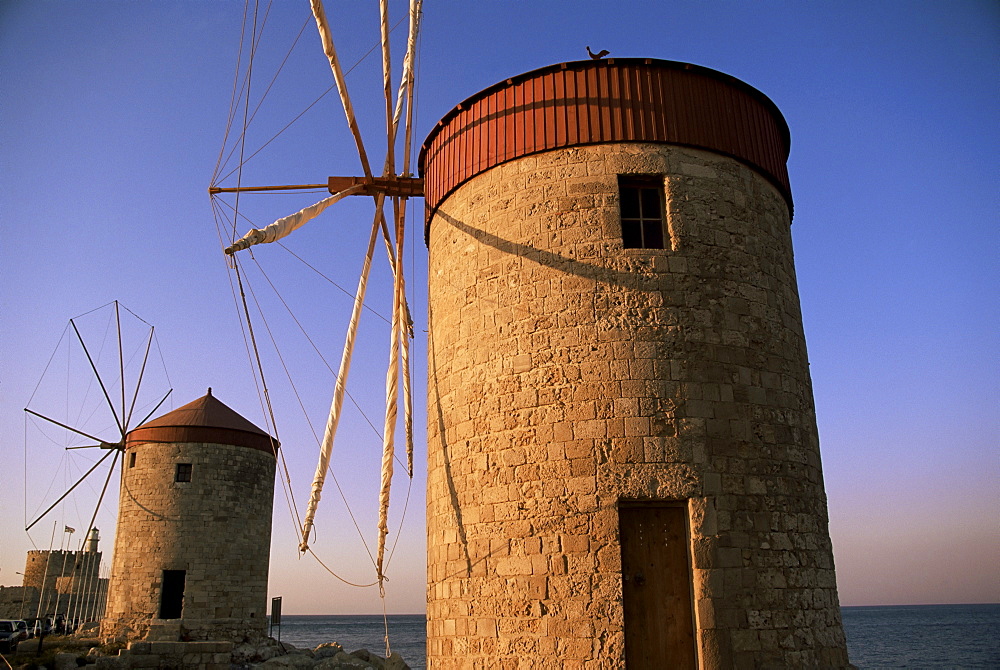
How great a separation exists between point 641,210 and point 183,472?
1986 cm

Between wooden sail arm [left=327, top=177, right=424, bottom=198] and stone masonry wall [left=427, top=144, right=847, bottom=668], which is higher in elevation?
wooden sail arm [left=327, top=177, right=424, bottom=198]

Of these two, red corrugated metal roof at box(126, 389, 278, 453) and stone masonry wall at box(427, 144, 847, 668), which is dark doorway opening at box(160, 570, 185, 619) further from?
stone masonry wall at box(427, 144, 847, 668)

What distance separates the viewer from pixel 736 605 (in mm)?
7492

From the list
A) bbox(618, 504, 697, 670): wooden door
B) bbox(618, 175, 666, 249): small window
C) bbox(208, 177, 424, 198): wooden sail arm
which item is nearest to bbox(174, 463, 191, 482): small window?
bbox(208, 177, 424, 198): wooden sail arm

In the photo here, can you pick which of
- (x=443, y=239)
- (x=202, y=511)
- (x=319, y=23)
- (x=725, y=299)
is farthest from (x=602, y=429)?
(x=202, y=511)

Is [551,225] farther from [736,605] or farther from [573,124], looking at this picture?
[736,605]

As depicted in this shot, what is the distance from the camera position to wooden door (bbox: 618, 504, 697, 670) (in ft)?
24.4

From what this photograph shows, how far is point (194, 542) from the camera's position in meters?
23.3

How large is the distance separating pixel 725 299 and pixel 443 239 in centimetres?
379

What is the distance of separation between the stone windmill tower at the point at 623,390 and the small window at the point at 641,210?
0.09 feet

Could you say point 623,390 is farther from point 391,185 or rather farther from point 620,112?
point 391,185

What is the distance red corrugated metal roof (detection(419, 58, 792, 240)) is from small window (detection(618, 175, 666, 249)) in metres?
0.50

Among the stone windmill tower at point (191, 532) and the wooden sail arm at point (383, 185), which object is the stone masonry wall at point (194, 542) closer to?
the stone windmill tower at point (191, 532)

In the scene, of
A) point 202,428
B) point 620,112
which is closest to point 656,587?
point 620,112
